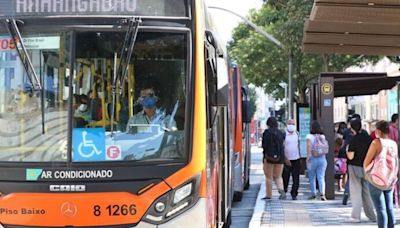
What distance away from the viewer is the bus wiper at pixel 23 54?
5.91m

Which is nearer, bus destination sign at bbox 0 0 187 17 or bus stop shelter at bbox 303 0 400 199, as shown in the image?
bus destination sign at bbox 0 0 187 17

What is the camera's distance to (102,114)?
5898 millimetres

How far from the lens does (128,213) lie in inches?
226

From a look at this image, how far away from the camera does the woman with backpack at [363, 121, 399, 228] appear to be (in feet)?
28.0

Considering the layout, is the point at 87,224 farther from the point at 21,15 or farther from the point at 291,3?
the point at 291,3

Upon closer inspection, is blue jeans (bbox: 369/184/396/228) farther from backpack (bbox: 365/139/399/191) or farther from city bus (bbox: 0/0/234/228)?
city bus (bbox: 0/0/234/228)

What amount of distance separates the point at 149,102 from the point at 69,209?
1.17 metres

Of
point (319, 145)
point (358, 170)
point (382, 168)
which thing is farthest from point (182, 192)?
point (319, 145)

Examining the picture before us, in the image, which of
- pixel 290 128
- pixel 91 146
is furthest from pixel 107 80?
pixel 290 128

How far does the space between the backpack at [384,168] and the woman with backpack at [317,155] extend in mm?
5199

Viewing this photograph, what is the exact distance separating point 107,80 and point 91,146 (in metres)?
0.60

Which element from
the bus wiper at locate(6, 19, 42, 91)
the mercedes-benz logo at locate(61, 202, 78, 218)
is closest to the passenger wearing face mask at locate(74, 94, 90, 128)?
the bus wiper at locate(6, 19, 42, 91)

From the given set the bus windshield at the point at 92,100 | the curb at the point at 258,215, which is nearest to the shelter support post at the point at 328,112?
the curb at the point at 258,215

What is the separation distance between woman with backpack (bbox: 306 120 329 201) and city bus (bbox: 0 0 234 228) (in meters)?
8.09
